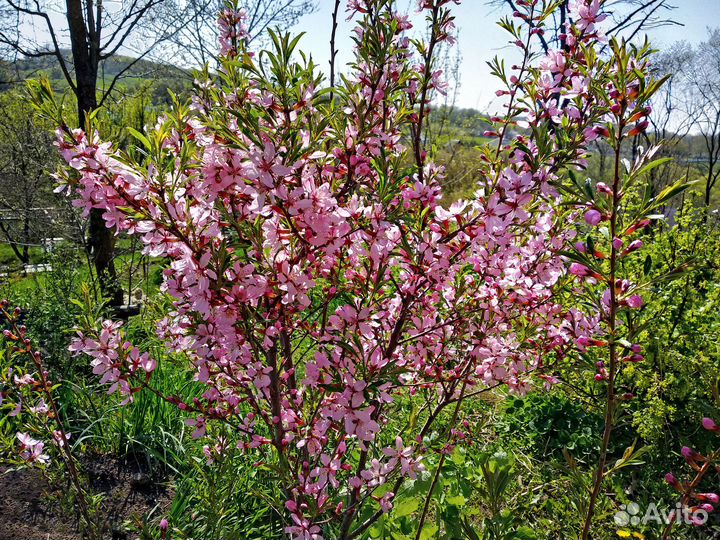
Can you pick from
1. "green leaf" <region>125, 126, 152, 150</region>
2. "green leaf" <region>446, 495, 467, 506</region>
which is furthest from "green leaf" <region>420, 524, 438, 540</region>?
"green leaf" <region>125, 126, 152, 150</region>

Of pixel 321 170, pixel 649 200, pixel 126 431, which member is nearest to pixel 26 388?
pixel 126 431

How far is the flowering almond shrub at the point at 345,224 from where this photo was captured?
1.30m

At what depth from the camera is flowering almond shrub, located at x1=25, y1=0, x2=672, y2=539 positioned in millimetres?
1303

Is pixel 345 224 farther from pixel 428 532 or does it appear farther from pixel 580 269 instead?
pixel 428 532

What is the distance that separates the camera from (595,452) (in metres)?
3.54

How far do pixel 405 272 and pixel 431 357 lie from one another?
1.65 ft

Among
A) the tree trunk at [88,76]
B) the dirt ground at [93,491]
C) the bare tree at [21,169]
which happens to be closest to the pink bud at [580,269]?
the dirt ground at [93,491]

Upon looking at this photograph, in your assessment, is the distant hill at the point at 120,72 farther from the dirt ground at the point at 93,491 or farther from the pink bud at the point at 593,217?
the pink bud at the point at 593,217

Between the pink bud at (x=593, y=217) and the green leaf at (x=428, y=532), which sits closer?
the pink bud at (x=593, y=217)

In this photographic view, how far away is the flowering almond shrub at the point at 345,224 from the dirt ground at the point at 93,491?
4.29ft

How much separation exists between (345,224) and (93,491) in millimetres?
2753

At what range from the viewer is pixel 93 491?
2.87 metres

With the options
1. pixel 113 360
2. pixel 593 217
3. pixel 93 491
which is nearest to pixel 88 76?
pixel 93 491

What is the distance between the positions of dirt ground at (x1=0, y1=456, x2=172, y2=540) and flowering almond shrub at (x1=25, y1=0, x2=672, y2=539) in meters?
1.31
